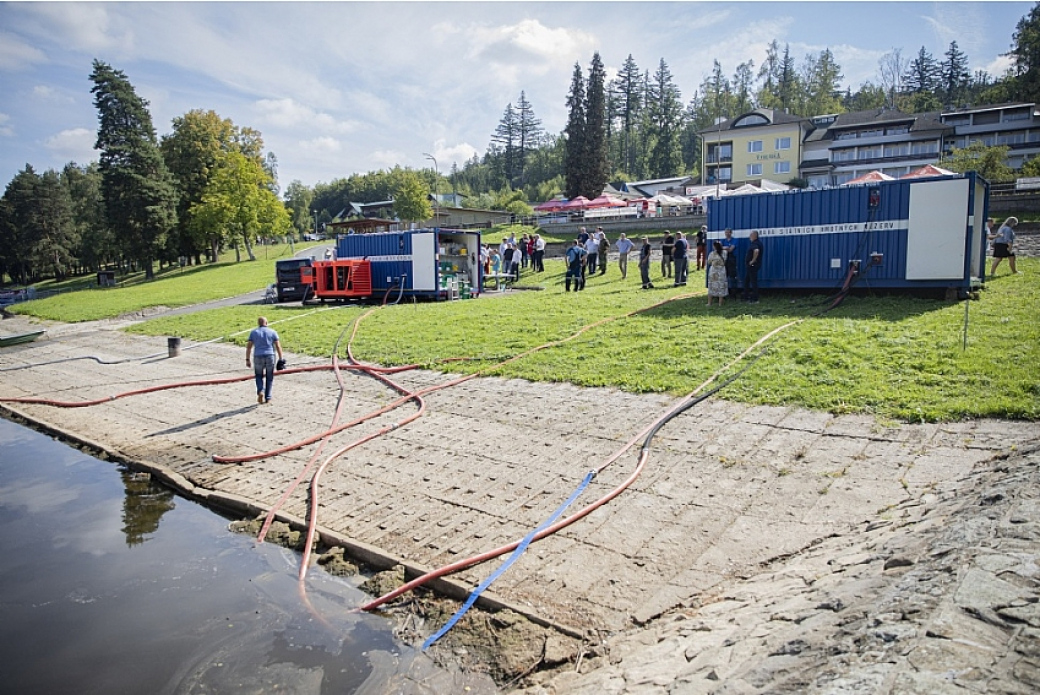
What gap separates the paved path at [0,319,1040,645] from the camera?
213 inches

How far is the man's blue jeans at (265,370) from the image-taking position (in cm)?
1155

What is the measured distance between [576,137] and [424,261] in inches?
2070

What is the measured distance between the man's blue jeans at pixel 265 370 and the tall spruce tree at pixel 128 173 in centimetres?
5156

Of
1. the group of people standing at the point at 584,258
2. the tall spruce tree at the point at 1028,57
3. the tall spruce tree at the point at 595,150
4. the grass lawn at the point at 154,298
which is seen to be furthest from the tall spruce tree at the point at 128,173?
the tall spruce tree at the point at 1028,57

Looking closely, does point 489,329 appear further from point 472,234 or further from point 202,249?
point 202,249

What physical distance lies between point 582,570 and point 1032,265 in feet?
69.0

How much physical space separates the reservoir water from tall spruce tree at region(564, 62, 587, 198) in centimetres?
6693

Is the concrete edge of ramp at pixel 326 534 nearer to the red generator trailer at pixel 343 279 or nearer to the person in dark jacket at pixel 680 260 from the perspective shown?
the red generator trailer at pixel 343 279

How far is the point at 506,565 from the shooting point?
5.54 m

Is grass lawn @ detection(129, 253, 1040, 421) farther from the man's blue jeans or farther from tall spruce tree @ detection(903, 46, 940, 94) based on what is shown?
tall spruce tree @ detection(903, 46, 940, 94)

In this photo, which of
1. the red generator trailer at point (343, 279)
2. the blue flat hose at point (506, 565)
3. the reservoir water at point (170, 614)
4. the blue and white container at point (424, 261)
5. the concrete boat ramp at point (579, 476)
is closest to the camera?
the reservoir water at point (170, 614)

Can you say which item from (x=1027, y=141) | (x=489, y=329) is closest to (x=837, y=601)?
(x=489, y=329)

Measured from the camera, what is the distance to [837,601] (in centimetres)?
389

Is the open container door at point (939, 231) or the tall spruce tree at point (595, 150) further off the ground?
the tall spruce tree at point (595, 150)
